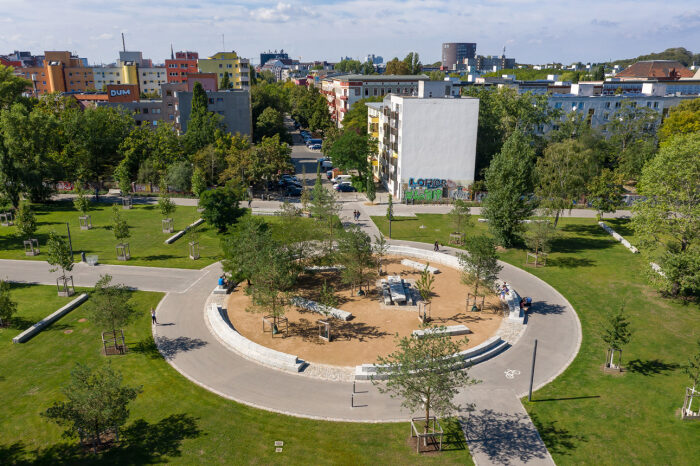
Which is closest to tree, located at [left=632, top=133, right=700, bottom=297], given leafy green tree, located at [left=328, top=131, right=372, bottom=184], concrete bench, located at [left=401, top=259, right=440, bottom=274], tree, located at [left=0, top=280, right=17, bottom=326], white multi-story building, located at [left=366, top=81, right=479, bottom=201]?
concrete bench, located at [left=401, top=259, right=440, bottom=274]

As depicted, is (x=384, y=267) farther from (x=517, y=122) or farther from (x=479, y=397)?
(x=517, y=122)

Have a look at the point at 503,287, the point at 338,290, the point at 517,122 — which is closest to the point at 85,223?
the point at 338,290

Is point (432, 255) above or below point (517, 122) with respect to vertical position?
below

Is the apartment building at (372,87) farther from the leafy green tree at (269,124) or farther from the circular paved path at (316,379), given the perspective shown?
the circular paved path at (316,379)

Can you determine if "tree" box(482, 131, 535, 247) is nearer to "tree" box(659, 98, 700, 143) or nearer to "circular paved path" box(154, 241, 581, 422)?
"circular paved path" box(154, 241, 581, 422)

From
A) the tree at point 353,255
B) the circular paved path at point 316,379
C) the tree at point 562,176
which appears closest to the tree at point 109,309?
the circular paved path at point 316,379

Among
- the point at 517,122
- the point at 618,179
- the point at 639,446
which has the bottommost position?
the point at 639,446

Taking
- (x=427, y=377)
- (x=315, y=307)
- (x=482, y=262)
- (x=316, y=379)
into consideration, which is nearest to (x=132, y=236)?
(x=315, y=307)

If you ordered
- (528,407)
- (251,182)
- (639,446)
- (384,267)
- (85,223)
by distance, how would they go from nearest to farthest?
1. (639,446)
2. (528,407)
3. (384,267)
4. (85,223)
5. (251,182)
